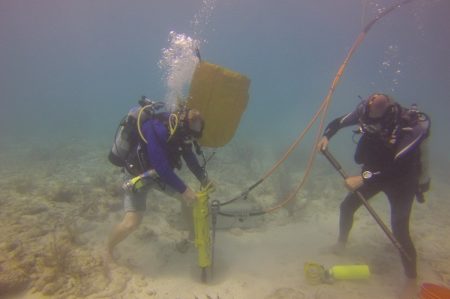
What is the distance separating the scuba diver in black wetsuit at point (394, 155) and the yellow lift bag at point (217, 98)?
5.28 ft

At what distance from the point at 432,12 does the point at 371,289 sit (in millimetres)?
28075

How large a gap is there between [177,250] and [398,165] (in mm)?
4005

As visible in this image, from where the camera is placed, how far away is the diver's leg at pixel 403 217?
4.32 meters

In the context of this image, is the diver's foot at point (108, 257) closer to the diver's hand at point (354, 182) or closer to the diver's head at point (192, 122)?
the diver's head at point (192, 122)

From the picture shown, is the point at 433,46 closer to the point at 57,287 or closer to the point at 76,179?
the point at 76,179

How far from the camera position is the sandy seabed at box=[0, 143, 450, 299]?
416cm

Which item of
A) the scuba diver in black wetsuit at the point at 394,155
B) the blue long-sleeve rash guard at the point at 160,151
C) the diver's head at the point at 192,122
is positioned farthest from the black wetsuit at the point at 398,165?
the blue long-sleeve rash guard at the point at 160,151

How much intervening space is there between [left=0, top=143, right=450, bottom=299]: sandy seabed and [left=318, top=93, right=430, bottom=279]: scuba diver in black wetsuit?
1.20 metres

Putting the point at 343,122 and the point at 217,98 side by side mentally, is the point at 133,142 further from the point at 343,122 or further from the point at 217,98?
the point at 343,122

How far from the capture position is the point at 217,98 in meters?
5.00

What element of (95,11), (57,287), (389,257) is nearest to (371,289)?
(389,257)

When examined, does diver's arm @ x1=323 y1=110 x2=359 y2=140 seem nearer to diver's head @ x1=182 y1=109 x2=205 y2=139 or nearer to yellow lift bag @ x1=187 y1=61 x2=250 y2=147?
yellow lift bag @ x1=187 y1=61 x2=250 y2=147

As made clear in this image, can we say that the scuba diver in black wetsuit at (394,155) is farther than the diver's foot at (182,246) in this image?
No

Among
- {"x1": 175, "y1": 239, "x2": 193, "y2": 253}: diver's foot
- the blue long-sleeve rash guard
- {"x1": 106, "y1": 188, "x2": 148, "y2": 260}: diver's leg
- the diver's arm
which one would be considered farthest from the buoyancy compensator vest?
the diver's arm
